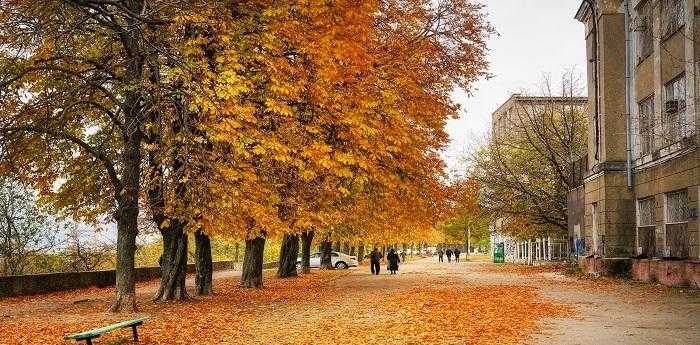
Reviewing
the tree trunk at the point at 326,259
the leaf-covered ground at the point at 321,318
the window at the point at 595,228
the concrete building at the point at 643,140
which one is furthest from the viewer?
the tree trunk at the point at 326,259

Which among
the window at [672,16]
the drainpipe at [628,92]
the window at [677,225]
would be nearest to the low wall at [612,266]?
the drainpipe at [628,92]

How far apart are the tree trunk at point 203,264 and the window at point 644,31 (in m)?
16.8

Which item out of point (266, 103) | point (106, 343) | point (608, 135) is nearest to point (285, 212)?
point (266, 103)

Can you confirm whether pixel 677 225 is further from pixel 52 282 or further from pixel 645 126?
pixel 52 282

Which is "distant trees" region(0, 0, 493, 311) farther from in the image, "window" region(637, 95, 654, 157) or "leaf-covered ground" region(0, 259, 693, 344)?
"window" region(637, 95, 654, 157)

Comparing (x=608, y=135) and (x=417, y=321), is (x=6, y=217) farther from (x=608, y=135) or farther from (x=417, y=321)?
(x=608, y=135)

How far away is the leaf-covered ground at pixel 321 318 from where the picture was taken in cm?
1269

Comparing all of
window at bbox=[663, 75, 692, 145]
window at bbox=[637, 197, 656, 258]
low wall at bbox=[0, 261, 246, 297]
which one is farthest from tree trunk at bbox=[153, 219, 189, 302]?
window at bbox=[637, 197, 656, 258]

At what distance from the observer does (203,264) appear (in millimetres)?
22656

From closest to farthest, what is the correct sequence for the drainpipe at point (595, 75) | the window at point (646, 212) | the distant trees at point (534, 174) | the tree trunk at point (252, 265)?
1. the window at point (646, 212)
2. the tree trunk at point (252, 265)
3. the drainpipe at point (595, 75)
4. the distant trees at point (534, 174)

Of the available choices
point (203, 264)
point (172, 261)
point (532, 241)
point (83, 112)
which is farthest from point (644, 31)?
point (532, 241)

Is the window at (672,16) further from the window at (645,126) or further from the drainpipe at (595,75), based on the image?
the drainpipe at (595,75)

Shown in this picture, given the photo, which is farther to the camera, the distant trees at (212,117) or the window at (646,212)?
the window at (646,212)

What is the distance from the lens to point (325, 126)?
2116 cm
